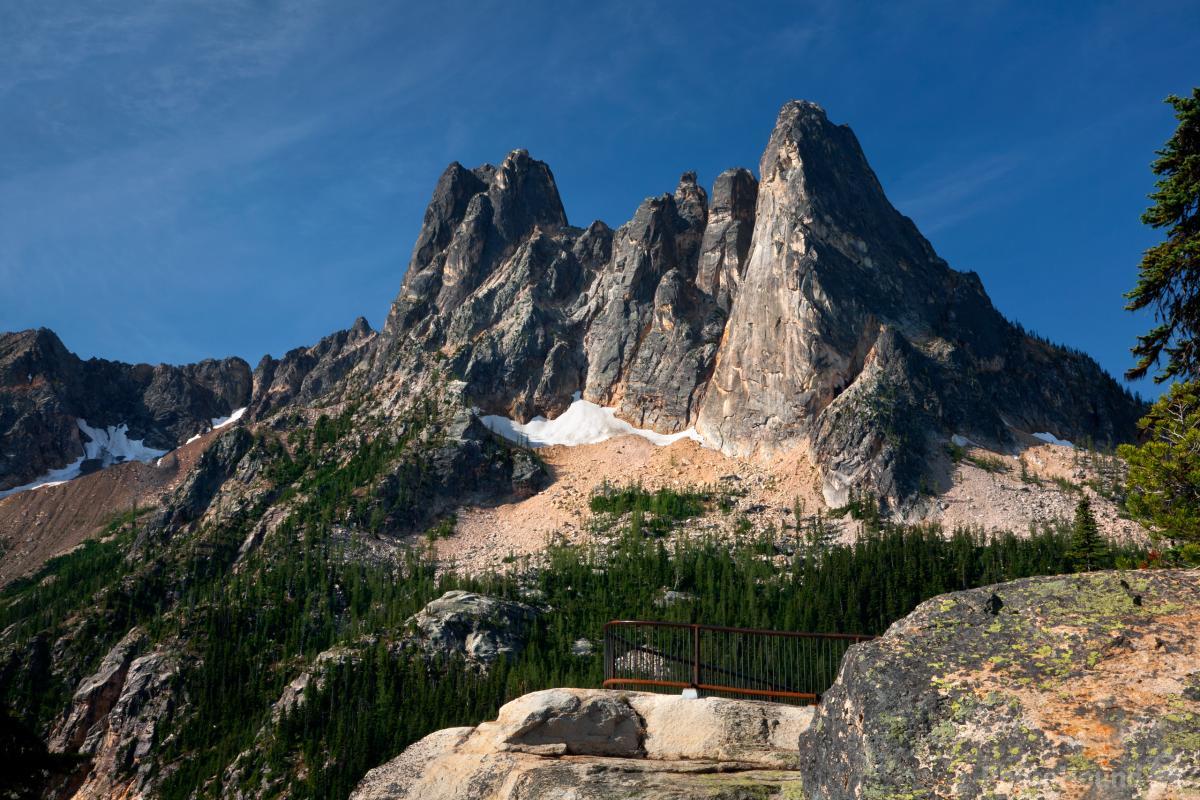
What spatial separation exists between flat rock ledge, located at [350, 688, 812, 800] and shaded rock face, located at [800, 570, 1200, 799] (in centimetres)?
341

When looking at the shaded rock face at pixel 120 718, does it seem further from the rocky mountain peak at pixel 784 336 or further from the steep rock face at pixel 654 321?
the steep rock face at pixel 654 321

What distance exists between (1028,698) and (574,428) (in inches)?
6276

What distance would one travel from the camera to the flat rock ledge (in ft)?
39.5

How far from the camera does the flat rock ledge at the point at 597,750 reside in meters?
12.0

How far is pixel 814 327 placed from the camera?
145750 mm

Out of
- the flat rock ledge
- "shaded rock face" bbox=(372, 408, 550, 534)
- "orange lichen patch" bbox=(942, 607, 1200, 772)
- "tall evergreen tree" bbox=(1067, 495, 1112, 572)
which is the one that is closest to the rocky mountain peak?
"shaded rock face" bbox=(372, 408, 550, 534)

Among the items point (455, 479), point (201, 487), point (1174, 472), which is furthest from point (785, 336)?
point (1174, 472)

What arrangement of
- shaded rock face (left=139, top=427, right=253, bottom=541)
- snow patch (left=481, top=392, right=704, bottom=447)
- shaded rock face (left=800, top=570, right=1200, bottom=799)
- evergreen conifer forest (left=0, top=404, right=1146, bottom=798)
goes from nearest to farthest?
1. shaded rock face (left=800, top=570, right=1200, bottom=799)
2. evergreen conifer forest (left=0, top=404, right=1146, bottom=798)
3. snow patch (left=481, top=392, right=704, bottom=447)
4. shaded rock face (left=139, top=427, right=253, bottom=541)

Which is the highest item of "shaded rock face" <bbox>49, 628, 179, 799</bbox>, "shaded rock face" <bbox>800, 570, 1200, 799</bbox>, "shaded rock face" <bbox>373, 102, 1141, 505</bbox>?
"shaded rock face" <bbox>373, 102, 1141, 505</bbox>

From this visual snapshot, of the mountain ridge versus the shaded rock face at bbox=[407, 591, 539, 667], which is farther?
the mountain ridge

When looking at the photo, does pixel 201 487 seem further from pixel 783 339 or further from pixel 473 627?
pixel 783 339

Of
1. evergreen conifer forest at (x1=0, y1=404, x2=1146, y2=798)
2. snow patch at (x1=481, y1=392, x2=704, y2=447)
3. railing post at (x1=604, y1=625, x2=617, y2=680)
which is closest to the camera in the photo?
railing post at (x1=604, y1=625, x2=617, y2=680)

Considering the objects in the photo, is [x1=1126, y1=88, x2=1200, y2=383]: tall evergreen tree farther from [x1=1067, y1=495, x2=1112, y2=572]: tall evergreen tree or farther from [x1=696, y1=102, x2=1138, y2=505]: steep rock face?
[x1=696, y1=102, x2=1138, y2=505]: steep rock face

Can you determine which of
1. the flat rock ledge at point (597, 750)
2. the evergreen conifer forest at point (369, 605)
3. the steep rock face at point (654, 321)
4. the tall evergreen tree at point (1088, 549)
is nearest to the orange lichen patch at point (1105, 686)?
the flat rock ledge at point (597, 750)
